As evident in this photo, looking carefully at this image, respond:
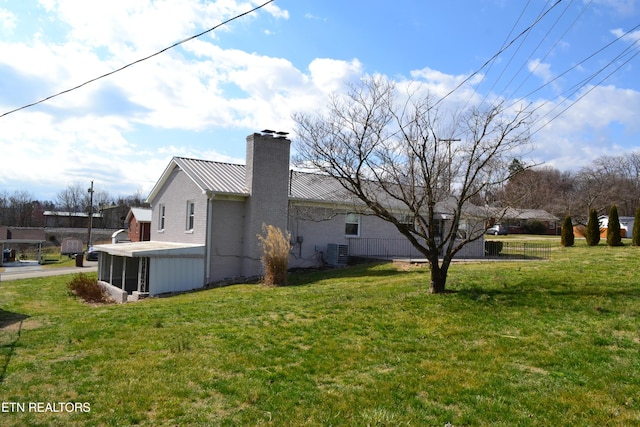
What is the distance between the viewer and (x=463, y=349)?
7.09 metres

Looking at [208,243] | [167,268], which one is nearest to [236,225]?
[208,243]

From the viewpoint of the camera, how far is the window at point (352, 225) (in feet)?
75.8

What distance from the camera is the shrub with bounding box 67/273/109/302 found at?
61.2 ft

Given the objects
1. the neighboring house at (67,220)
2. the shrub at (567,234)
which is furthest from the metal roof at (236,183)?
the neighboring house at (67,220)

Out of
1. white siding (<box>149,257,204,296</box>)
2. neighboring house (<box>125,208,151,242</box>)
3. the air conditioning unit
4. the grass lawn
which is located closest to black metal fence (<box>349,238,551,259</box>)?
the air conditioning unit

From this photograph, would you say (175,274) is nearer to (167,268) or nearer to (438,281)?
(167,268)

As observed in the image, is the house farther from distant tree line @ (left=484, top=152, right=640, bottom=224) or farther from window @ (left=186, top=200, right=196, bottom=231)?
distant tree line @ (left=484, top=152, right=640, bottom=224)

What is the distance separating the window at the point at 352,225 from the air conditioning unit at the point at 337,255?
4.88 feet

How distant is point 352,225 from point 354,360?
16.6 m

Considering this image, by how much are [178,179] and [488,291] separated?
51.9ft

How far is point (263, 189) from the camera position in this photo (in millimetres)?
19641

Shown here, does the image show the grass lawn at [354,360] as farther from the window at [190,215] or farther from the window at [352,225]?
the window at [352,225]

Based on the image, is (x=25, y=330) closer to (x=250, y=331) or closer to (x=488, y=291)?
(x=250, y=331)

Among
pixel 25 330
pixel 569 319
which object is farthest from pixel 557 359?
pixel 25 330
